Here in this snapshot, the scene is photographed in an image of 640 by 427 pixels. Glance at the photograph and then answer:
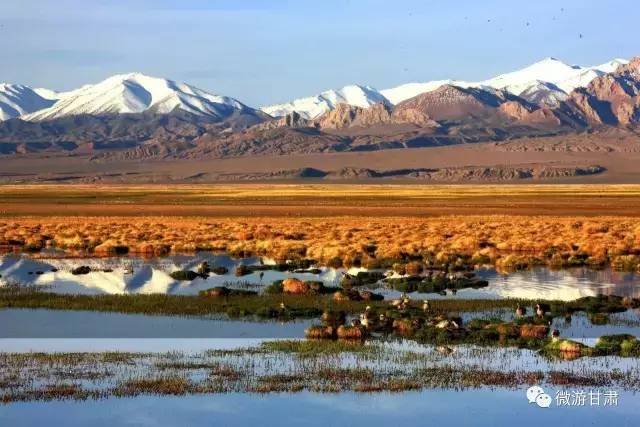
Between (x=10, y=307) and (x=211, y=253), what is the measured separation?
A: 22088mm

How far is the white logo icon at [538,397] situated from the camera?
21.4m

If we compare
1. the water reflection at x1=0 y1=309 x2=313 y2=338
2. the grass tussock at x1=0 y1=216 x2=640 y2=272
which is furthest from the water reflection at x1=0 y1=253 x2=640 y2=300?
the water reflection at x1=0 y1=309 x2=313 y2=338

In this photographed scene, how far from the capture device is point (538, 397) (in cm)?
2173

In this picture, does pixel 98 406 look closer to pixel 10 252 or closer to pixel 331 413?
pixel 331 413

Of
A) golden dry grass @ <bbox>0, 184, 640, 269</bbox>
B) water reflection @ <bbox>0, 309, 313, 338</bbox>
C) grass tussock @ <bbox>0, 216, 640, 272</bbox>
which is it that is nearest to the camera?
water reflection @ <bbox>0, 309, 313, 338</bbox>

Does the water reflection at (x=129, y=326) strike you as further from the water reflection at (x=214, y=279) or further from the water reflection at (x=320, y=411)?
the water reflection at (x=320, y=411)

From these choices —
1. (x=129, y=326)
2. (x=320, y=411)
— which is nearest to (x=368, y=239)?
(x=129, y=326)

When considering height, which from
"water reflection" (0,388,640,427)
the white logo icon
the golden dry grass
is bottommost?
"water reflection" (0,388,640,427)

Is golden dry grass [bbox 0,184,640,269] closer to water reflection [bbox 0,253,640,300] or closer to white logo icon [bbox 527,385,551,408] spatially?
water reflection [bbox 0,253,640,300]

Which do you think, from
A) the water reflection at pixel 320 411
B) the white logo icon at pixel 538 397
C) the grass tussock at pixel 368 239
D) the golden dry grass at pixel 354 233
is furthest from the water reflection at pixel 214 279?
the water reflection at pixel 320 411

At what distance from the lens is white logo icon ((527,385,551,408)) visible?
21422mm

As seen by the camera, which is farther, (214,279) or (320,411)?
(214,279)

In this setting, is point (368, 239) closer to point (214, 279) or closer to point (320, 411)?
point (214, 279)

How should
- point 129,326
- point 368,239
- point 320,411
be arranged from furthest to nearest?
point 368,239, point 129,326, point 320,411
